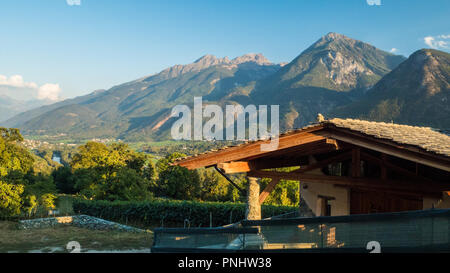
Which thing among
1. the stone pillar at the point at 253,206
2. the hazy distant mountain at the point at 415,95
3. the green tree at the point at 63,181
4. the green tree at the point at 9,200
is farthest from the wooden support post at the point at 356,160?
the hazy distant mountain at the point at 415,95

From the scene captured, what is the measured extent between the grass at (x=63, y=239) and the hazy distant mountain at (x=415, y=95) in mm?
73613

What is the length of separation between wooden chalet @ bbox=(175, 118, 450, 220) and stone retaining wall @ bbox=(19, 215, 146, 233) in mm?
16389

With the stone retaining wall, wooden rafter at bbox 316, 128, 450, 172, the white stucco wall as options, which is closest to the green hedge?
the stone retaining wall

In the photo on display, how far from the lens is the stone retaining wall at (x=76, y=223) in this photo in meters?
23.9

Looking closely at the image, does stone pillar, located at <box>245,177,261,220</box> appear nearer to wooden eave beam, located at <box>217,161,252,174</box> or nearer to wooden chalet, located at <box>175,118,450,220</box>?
wooden chalet, located at <box>175,118,450,220</box>

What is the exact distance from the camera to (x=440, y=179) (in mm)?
8234

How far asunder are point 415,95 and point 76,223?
103m

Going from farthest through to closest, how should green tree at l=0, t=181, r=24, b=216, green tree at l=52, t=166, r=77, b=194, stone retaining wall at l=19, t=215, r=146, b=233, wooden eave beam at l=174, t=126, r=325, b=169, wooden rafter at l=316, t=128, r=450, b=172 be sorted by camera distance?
green tree at l=52, t=166, r=77, b=194 → green tree at l=0, t=181, r=24, b=216 → stone retaining wall at l=19, t=215, r=146, b=233 → wooden eave beam at l=174, t=126, r=325, b=169 → wooden rafter at l=316, t=128, r=450, b=172

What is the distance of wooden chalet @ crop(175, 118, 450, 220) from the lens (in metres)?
7.05

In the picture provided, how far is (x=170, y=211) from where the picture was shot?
1068 inches

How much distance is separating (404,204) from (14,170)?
2868 cm

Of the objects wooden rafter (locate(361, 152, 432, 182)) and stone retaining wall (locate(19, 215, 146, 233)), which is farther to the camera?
stone retaining wall (locate(19, 215, 146, 233))

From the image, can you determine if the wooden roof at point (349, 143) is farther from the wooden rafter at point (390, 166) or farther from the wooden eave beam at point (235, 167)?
the wooden rafter at point (390, 166)
